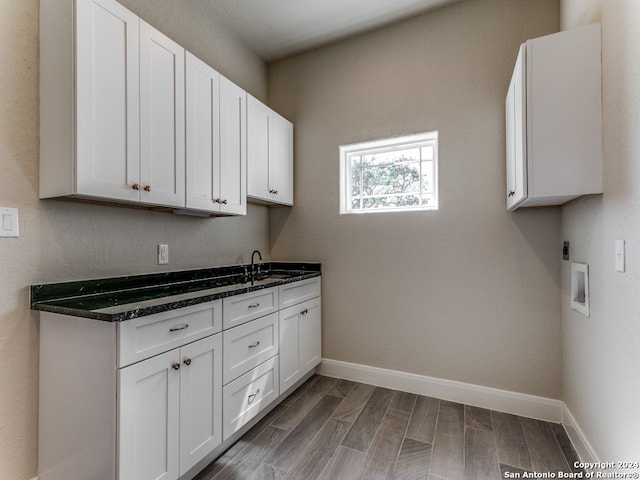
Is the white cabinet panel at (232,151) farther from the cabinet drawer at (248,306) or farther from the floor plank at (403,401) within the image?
the floor plank at (403,401)

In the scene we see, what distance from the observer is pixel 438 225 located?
2441mm

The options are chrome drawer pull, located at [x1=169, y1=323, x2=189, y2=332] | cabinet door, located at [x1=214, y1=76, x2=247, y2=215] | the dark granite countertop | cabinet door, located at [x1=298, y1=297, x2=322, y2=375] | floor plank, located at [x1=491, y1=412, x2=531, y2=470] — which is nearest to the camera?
the dark granite countertop

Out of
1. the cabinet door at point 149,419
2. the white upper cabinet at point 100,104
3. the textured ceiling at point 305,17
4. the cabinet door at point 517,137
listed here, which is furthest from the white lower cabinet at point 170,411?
the textured ceiling at point 305,17

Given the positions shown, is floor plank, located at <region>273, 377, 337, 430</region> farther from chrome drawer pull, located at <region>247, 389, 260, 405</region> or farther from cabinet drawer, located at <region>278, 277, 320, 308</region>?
cabinet drawer, located at <region>278, 277, 320, 308</region>

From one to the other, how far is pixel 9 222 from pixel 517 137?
2597mm

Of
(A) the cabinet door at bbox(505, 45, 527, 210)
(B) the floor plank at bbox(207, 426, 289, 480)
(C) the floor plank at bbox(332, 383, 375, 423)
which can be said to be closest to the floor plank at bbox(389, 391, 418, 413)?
(C) the floor plank at bbox(332, 383, 375, 423)

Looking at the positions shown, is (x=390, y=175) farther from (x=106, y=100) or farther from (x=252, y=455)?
(x=252, y=455)

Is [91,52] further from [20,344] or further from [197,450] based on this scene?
[197,450]

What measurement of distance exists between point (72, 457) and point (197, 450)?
1.69 ft

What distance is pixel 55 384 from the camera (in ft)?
4.54

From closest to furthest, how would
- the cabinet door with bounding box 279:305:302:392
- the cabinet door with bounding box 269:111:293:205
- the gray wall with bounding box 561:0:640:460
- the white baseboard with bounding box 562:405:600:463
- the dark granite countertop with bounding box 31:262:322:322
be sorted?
the gray wall with bounding box 561:0:640:460 < the dark granite countertop with bounding box 31:262:322:322 < the white baseboard with bounding box 562:405:600:463 < the cabinet door with bounding box 279:305:302:392 < the cabinet door with bounding box 269:111:293:205

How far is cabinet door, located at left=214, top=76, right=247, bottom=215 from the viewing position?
2143 millimetres

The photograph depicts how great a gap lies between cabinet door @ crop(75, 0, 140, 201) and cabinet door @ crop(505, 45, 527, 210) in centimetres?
201

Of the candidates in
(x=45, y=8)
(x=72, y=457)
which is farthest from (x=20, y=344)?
(x=45, y=8)
